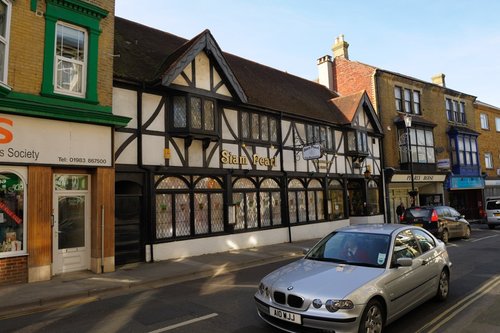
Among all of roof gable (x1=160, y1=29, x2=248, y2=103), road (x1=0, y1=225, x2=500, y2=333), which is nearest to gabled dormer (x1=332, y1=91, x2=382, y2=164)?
roof gable (x1=160, y1=29, x2=248, y2=103)

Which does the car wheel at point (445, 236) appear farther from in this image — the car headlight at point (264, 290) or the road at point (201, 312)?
the car headlight at point (264, 290)

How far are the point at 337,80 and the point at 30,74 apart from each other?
2077 centimetres

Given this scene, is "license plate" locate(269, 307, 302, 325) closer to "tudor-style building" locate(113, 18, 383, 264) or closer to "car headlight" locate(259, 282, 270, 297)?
"car headlight" locate(259, 282, 270, 297)

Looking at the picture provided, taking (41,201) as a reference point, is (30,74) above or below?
above

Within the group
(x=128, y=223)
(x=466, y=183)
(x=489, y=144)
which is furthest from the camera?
(x=489, y=144)

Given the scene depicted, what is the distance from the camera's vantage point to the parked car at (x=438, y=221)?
595 inches

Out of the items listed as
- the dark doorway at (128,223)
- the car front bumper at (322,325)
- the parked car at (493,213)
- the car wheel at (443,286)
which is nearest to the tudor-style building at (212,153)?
Answer: the dark doorway at (128,223)

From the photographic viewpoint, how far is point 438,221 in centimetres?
1523

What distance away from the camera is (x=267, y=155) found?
613 inches

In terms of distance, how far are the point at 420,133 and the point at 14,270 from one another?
24251 millimetres

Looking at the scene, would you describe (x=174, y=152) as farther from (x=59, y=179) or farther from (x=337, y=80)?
(x=337, y=80)

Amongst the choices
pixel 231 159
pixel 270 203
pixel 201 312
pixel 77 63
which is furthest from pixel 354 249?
pixel 270 203

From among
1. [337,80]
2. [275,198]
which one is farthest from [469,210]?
[275,198]

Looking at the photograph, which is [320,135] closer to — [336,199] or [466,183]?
[336,199]
